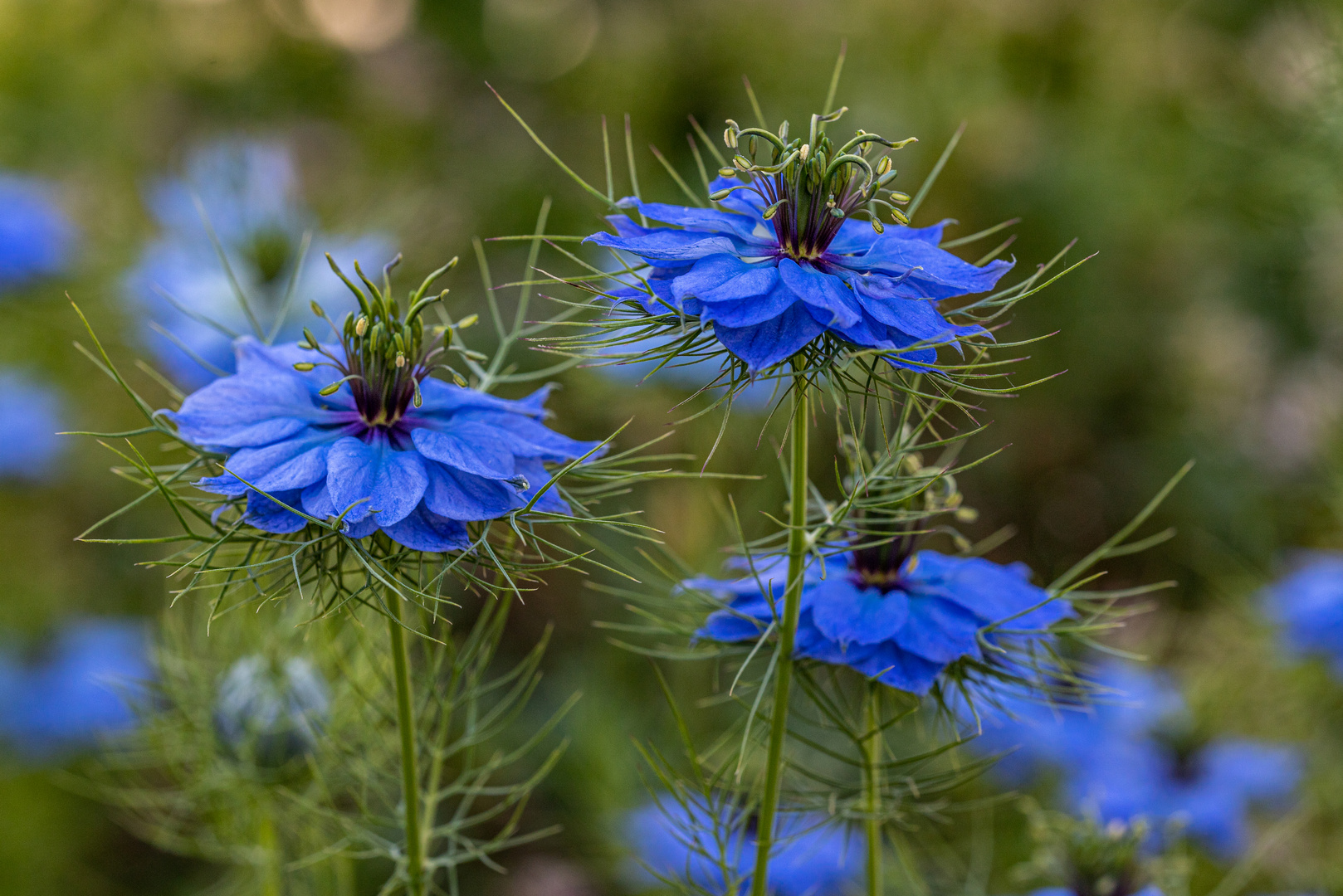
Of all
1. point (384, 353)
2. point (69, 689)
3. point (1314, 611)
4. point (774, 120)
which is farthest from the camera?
point (774, 120)

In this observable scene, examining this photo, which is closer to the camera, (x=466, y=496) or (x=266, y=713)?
(x=466, y=496)

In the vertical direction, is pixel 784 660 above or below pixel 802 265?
below

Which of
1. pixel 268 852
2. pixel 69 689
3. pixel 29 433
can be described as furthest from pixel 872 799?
pixel 29 433

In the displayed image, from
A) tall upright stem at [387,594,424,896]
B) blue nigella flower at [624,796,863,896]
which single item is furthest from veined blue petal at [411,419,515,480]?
blue nigella flower at [624,796,863,896]

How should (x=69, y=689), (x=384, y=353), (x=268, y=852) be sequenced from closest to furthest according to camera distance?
(x=384, y=353)
(x=268, y=852)
(x=69, y=689)

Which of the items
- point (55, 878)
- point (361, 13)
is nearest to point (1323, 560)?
point (55, 878)

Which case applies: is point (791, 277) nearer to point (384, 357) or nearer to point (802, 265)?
point (802, 265)

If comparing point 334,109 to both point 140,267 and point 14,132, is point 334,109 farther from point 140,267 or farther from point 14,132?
point 140,267
